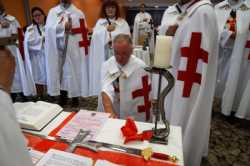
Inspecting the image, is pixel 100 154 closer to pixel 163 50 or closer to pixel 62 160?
pixel 62 160

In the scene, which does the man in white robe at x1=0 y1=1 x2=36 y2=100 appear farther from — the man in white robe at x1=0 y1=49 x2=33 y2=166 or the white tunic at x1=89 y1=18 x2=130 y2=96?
the man in white robe at x1=0 y1=49 x2=33 y2=166

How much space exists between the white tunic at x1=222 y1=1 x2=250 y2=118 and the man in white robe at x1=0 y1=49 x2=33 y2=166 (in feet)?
7.91

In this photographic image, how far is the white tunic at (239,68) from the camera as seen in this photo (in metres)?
2.31

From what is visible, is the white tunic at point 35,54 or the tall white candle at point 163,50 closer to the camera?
the tall white candle at point 163,50

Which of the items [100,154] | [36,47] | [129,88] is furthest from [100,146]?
[36,47]

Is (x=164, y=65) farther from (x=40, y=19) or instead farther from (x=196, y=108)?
(x=40, y=19)

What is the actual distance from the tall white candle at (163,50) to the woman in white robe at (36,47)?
2.62 meters

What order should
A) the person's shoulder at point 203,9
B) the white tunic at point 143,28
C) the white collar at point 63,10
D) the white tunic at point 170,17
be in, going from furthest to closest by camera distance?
the white tunic at point 143,28 → the white collar at point 63,10 → the white tunic at point 170,17 → the person's shoulder at point 203,9

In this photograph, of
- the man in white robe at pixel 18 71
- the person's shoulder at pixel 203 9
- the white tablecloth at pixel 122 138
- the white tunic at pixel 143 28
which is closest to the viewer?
the white tablecloth at pixel 122 138

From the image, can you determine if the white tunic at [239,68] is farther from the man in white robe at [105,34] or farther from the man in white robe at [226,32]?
the man in white robe at [105,34]

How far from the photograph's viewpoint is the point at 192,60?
1448 millimetres

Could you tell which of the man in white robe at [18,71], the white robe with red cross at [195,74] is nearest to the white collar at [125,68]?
the white robe with red cross at [195,74]

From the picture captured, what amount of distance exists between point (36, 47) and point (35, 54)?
151mm

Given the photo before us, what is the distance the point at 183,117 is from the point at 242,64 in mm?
1360
